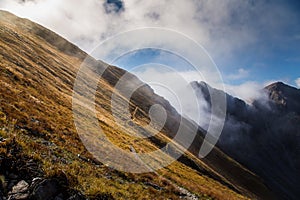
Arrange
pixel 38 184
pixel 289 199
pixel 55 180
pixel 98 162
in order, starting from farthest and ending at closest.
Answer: pixel 289 199 < pixel 98 162 < pixel 55 180 < pixel 38 184

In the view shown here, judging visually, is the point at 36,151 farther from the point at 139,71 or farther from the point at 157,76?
the point at 157,76

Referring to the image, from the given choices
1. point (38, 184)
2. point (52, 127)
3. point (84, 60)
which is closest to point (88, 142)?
point (52, 127)

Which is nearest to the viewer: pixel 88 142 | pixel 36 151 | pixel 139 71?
pixel 36 151

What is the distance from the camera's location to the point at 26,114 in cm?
2662

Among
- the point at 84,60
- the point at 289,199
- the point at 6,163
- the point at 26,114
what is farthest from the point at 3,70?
the point at 289,199

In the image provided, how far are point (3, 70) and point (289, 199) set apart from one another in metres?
208

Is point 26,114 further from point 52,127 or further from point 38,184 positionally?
point 38,184

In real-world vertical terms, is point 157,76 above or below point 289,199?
above

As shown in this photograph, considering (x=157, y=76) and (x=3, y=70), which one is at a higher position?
(x=157, y=76)

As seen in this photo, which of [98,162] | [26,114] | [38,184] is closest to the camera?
[38,184]

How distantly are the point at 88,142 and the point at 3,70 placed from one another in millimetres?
21370

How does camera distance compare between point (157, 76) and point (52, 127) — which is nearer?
point (52, 127)

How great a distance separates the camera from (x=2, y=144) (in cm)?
1570

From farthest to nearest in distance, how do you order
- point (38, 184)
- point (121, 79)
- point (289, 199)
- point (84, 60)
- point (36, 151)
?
point (289, 199)
point (121, 79)
point (84, 60)
point (36, 151)
point (38, 184)
